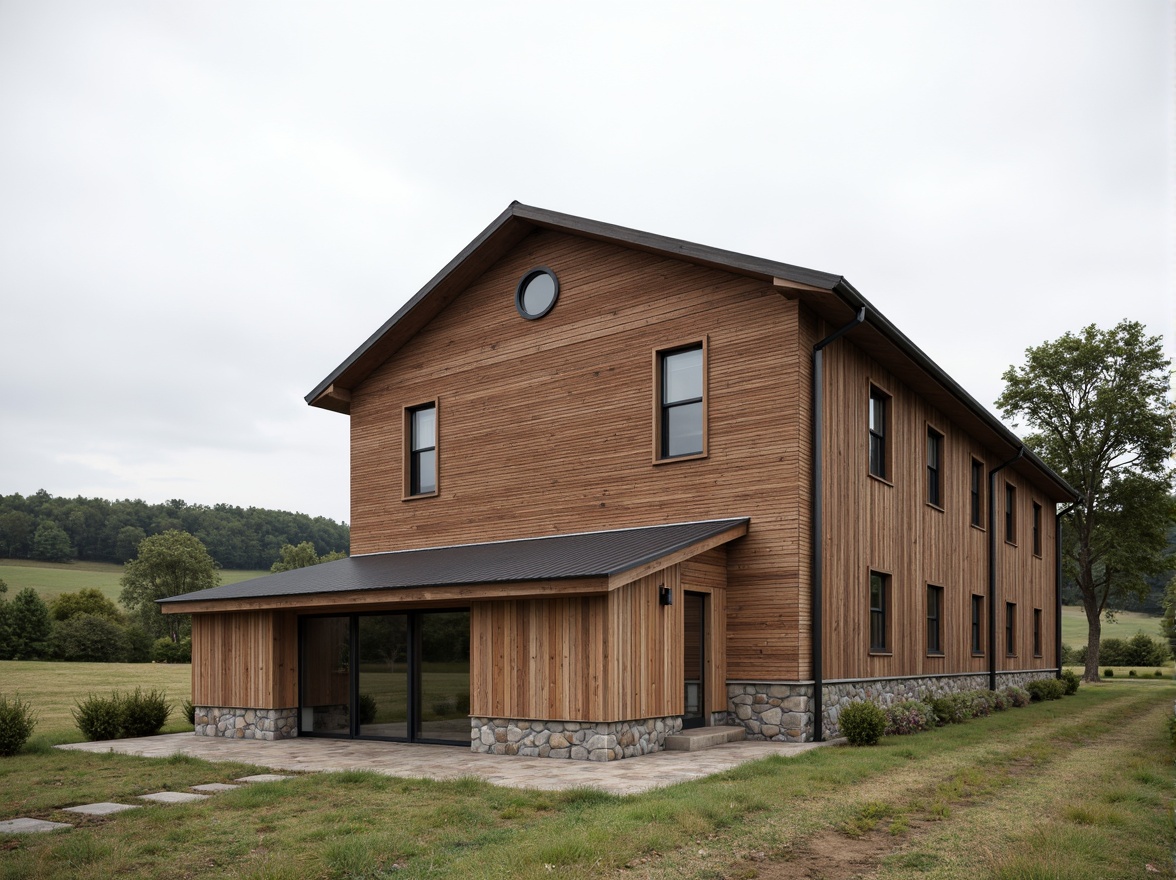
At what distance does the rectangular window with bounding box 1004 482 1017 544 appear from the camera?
23594 millimetres

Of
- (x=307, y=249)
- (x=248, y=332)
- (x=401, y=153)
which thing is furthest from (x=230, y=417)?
(x=401, y=153)

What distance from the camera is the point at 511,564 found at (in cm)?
1293

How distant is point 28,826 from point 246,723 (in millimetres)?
7515

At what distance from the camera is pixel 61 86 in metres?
12.2

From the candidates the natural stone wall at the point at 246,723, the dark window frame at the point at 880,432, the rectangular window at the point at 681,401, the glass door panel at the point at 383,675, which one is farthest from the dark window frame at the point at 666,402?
the natural stone wall at the point at 246,723

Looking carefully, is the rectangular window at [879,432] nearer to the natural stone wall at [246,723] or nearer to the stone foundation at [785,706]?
Result: the stone foundation at [785,706]

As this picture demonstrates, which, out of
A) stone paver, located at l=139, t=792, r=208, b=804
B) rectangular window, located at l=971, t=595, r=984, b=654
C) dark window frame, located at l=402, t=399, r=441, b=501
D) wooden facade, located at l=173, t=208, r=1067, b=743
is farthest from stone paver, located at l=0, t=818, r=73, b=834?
rectangular window, located at l=971, t=595, r=984, b=654

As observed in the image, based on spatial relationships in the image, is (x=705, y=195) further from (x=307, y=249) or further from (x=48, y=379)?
(x=48, y=379)

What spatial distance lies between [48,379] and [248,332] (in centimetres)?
492

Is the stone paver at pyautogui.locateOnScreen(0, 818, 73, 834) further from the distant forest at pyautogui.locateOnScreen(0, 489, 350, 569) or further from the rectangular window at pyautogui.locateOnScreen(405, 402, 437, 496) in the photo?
the distant forest at pyautogui.locateOnScreen(0, 489, 350, 569)

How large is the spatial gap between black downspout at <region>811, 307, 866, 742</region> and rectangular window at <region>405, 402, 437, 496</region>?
7415mm

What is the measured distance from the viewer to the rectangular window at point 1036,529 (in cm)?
2666

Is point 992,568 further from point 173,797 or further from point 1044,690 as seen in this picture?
point 173,797

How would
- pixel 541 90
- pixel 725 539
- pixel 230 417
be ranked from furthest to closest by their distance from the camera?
pixel 230 417 < pixel 541 90 < pixel 725 539
